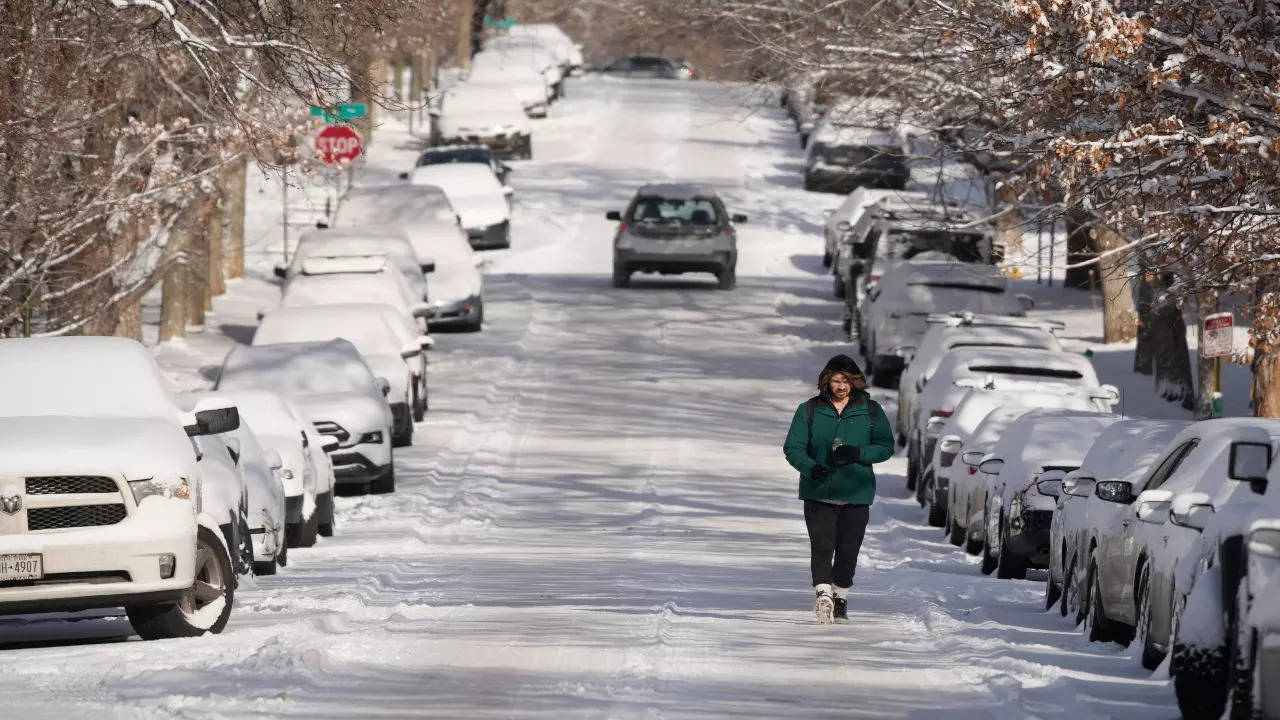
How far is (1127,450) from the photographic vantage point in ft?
47.8

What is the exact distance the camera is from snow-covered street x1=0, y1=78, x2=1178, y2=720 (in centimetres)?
1027

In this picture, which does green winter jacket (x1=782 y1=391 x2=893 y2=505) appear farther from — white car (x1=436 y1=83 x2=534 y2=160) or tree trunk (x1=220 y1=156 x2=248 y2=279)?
white car (x1=436 y1=83 x2=534 y2=160)

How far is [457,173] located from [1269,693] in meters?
40.9

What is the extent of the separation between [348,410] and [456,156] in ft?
106

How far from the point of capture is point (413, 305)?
3052 cm

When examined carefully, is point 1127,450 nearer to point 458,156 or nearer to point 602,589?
point 602,589

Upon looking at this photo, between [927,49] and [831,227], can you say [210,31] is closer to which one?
[927,49]

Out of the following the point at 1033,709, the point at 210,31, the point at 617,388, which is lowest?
the point at 617,388

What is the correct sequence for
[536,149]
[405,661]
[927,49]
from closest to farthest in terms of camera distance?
[405,661]
[927,49]
[536,149]

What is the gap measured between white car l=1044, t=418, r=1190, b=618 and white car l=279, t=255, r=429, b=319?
15.7m

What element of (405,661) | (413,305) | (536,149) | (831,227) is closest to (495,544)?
(405,661)

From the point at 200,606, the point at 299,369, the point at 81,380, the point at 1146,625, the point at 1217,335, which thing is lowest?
the point at 299,369

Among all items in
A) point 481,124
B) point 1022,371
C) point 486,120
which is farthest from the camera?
point 486,120

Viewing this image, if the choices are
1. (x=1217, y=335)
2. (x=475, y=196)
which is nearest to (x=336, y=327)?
(x=1217, y=335)
